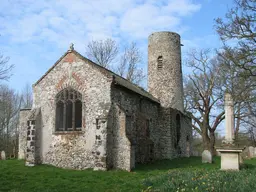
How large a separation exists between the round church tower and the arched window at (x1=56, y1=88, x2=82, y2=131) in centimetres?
1071

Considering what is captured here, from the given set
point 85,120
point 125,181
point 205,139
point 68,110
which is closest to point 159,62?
point 205,139

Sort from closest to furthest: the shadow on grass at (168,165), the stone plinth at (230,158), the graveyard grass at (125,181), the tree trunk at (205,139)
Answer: the graveyard grass at (125,181), the stone plinth at (230,158), the shadow on grass at (168,165), the tree trunk at (205,139)

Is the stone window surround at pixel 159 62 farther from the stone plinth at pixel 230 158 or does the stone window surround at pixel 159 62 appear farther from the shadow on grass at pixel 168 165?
the stone plinth at pixel 230 158

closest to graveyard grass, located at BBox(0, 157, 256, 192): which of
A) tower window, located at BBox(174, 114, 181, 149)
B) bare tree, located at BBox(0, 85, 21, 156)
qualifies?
tower window, located at BBox(174, 114, 181, 149)

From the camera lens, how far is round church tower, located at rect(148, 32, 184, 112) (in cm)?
2705

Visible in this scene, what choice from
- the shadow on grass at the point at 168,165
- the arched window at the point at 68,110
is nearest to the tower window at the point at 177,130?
the shadow on grass at the point at 168,165

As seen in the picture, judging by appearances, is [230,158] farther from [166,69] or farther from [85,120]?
[166,69]

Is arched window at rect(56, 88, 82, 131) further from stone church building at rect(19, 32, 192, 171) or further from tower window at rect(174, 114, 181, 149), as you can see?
tower window at rect(174, 114, 181, 149)

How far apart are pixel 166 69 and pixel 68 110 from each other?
11928 millimetres

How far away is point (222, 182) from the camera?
976 cm

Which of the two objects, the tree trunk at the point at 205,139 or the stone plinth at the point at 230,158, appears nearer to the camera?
the stone plinth at the point at 230,158

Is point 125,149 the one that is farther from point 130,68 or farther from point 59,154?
point 130,68

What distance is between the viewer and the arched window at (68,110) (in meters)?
17.8

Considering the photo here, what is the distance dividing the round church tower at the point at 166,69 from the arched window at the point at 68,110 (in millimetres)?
10711
